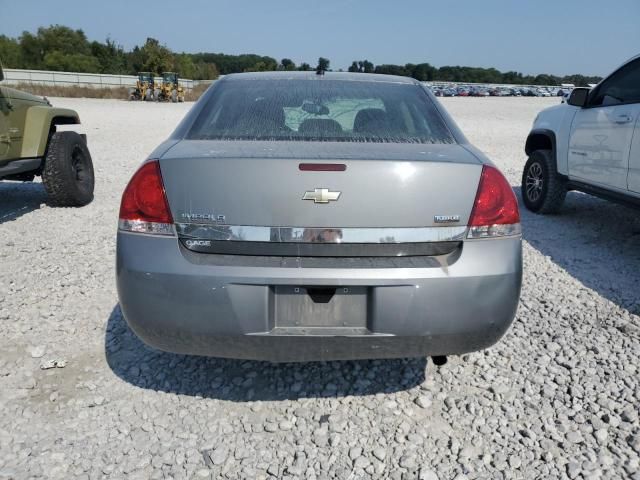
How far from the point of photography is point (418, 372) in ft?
9.12

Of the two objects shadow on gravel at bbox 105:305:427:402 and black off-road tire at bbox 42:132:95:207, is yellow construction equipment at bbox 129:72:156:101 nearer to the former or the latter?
black off-road tire at bbox 42:132:95:207

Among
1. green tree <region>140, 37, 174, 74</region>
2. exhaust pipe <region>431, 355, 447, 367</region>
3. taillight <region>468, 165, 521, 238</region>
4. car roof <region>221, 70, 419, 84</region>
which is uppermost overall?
green tree <region>140, 37, 174, 74</region>

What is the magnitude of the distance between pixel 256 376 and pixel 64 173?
4.45 m

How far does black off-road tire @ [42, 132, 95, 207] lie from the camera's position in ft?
19.5

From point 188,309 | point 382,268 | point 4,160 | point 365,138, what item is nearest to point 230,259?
point 188,309

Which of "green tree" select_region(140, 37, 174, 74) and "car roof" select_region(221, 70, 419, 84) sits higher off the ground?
"green tree" select_region(140, 37, 174, 74)

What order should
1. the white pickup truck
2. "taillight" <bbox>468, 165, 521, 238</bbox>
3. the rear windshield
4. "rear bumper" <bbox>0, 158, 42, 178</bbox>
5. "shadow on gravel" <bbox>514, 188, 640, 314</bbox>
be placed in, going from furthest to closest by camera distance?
"rear bumper" <bbox>0, 158, 42, 178</bbox>
the white pickup truck
"shadow on gravel" <bbox>514, 188, 640, 314</bbox>
the rear windshield
"taillight" <bbox>468, 165, 521, 238</bbox>

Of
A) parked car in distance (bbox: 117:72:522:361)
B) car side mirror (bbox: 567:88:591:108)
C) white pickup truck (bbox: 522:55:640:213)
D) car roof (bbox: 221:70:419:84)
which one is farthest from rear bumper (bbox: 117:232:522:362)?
car side mirror (bbox: 567:88:591:108)

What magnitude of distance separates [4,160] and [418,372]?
189 inches

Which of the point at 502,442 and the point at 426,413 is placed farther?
the point at 426,413

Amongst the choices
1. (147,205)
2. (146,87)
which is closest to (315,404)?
(147,205)

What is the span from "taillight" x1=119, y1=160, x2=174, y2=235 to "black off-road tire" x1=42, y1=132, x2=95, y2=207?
175 inches

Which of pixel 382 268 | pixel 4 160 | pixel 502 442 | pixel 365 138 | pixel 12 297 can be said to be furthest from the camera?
pixel 4 160

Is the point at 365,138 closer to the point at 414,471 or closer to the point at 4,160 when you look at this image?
the point at 414,471
